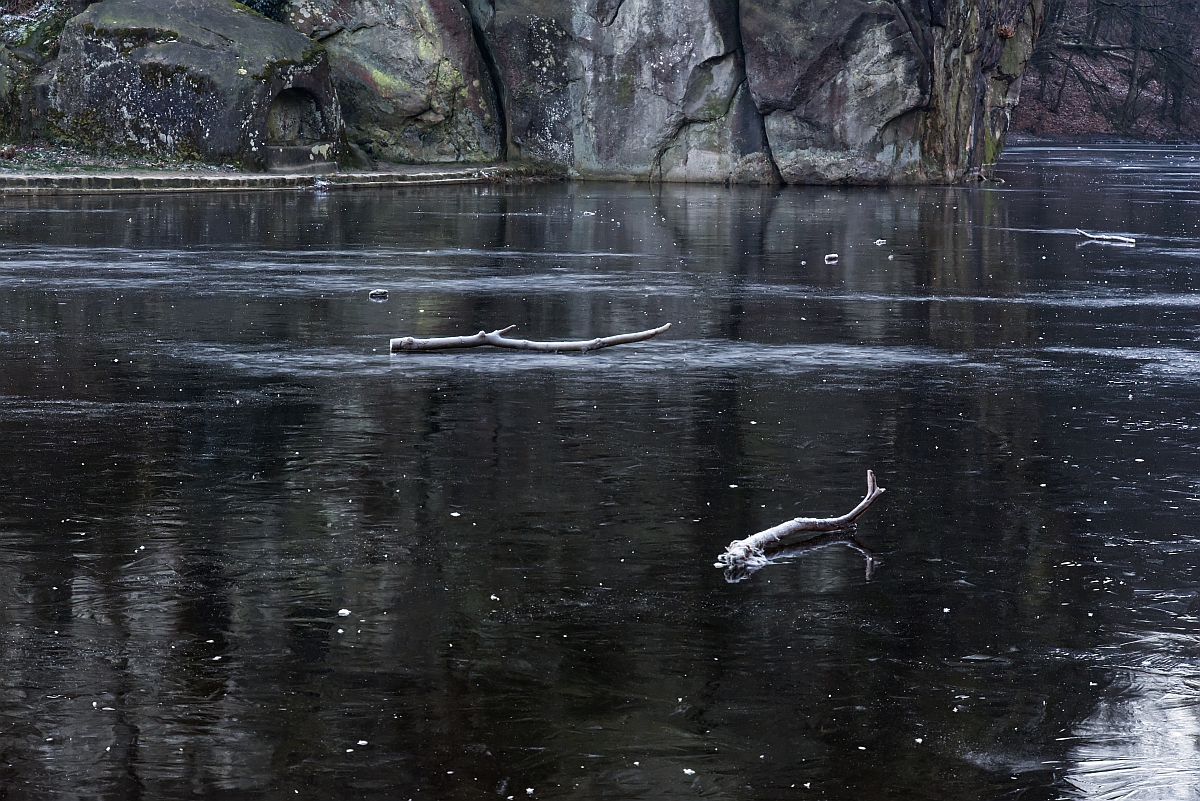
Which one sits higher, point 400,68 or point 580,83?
point 400,68

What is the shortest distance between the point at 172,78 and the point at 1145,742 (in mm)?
31374

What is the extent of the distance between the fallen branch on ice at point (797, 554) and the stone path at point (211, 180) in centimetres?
2572

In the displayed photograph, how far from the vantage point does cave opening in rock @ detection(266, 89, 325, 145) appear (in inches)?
1371

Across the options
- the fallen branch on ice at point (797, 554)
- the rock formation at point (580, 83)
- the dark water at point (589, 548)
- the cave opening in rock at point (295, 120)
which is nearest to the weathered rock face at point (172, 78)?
the rock formation at point (580, 83)

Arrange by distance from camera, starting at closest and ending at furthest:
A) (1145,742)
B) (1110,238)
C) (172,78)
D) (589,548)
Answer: (1145,742)
(589,548)
(1110,238)
(172,78)

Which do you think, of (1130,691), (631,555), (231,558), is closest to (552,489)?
(631,555)

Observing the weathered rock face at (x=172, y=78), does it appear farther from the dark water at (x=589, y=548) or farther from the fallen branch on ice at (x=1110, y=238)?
the dark water at (x=589, y=548)

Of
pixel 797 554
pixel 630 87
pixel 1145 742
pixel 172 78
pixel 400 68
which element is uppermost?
pixel 400 68

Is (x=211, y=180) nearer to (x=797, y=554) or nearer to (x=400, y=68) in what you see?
(x=400, y=68)

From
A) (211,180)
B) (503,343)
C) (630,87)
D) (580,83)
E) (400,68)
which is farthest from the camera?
(580,83)

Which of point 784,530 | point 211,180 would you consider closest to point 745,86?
point 211,180

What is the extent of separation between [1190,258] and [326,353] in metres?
12.6

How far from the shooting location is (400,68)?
1529 inches

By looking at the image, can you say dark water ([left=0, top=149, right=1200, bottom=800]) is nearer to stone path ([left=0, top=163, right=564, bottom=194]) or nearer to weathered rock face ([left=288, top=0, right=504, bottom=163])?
stone path ([left=0, top=163, right=564, bottom=194])
